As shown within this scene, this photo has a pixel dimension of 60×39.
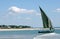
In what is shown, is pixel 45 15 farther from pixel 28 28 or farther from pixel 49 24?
pixel 28 28

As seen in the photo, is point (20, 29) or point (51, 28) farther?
point (20, 29)

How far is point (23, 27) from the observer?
149 m

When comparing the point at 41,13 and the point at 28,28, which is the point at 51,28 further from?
the point at 28,28

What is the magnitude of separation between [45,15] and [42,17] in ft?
6.07

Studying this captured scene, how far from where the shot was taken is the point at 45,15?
68.8 meters

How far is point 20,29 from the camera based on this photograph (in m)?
146

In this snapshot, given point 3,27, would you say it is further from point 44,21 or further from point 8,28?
point 44,21

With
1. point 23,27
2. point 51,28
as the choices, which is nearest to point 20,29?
point 23,27

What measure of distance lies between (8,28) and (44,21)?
285ft

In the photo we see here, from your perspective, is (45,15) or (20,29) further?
(20,29)

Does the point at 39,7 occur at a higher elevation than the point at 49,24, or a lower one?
higher

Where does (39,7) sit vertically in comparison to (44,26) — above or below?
above

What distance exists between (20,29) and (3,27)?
38.2 feet

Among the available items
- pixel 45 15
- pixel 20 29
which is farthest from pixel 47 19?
pixel 20 29
